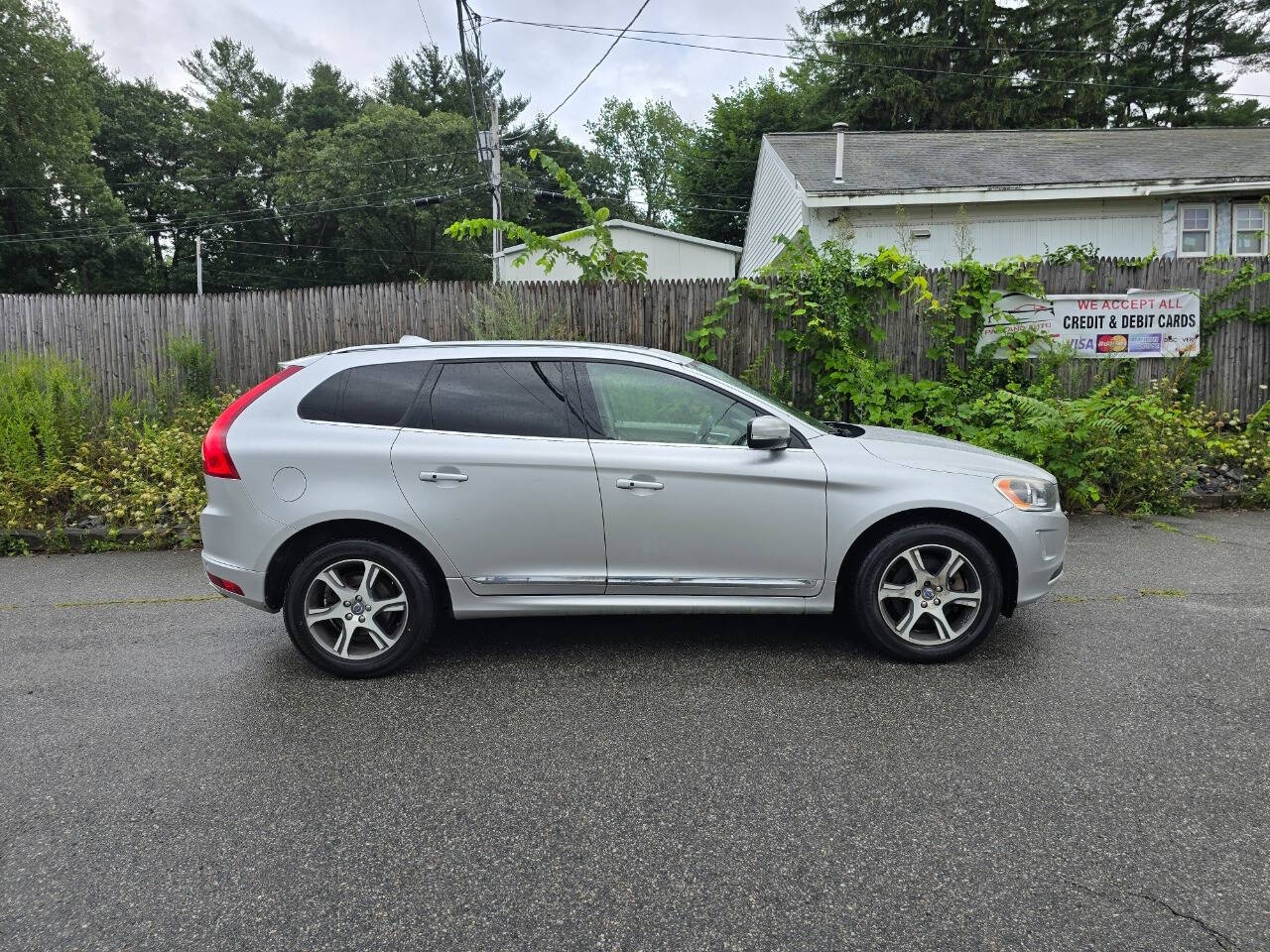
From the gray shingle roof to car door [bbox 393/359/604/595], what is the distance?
34.5 feet

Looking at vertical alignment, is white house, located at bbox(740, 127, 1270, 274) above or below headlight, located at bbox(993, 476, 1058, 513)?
above

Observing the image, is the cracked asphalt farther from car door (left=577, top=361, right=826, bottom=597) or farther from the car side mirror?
the car side mirror

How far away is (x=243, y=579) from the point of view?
3.97 metres

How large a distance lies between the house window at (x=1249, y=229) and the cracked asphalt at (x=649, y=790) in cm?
1152

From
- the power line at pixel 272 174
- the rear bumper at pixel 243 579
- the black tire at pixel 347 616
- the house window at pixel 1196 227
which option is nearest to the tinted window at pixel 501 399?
the black tire at pixel 347 616

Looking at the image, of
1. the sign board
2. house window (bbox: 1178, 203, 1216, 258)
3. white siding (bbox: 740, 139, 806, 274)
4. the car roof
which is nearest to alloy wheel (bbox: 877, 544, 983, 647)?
the car roof

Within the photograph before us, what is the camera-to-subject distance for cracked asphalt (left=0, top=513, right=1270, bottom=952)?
222 cm

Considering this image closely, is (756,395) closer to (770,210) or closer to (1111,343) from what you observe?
(1111,343)

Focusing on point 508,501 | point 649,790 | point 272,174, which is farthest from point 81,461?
point 272,174

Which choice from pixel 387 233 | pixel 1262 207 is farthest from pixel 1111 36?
pixel 387 233

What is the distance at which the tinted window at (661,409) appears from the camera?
4098 mm

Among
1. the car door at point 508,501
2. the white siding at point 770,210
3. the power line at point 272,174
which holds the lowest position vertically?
the car door at point 508,501

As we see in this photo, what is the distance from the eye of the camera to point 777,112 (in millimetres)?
38438

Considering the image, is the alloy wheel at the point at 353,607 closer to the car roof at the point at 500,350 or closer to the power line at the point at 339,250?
the car roof at the point at 500,350
